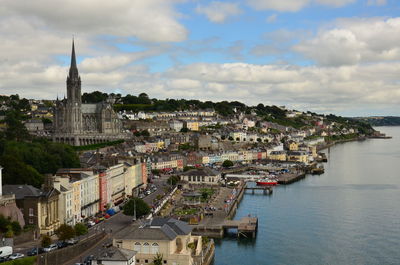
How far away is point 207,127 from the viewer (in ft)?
297

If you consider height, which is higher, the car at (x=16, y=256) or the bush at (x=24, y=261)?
the bush at (x=24, y=261)

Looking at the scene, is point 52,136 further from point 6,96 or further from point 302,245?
point 302,245

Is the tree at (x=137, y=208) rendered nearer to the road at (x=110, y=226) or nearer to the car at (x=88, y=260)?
the road at (x=110, y=226)

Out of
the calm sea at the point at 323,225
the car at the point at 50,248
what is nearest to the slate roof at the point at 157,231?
the car at the point at 50,248

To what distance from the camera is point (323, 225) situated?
31859 mm

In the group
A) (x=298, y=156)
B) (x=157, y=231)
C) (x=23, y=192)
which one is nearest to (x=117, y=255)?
(x=157, y=231)

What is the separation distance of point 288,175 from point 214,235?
29005 millimetres

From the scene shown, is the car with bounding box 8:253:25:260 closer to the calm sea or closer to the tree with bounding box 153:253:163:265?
the tree with bounding box 153:253:163:265

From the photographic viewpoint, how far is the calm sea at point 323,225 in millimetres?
25578

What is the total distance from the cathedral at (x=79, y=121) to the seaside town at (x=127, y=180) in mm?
132

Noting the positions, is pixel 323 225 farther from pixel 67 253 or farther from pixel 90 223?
pixel 67 253

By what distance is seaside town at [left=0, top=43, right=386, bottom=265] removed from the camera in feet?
70.4

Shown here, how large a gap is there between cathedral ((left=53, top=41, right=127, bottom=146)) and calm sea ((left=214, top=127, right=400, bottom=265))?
29732 millimetres

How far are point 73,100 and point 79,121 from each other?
2.85 m
